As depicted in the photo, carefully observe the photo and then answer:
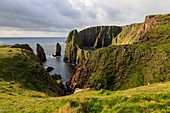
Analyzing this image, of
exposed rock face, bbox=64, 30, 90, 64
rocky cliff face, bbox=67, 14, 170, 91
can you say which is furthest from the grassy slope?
exposed rock face, bbox=64, 30, 90, 64

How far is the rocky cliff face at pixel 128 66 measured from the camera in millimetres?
39719

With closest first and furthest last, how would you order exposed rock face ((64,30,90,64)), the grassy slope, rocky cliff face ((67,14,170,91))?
the grassy slope
rocky cliff face ((67,14,170,91))
exposed rock face ((64,30,90,64))

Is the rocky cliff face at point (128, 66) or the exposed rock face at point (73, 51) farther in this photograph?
the exposed rock face at point (73, 51)

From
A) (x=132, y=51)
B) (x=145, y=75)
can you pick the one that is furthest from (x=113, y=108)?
(x=132, y=51)

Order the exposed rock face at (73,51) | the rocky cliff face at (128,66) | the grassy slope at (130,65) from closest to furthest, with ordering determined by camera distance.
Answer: the grassy slope at (130,65) → the rocky cliff face at (128,66) → the exposed rock face at (73,51)

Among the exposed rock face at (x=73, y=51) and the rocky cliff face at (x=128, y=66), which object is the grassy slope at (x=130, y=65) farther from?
the exposed rock face at (x=73, y=51)

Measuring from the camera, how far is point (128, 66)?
153 ft

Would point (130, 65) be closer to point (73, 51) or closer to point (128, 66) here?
point (128, 66)

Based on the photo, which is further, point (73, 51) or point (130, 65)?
point (73, 51)

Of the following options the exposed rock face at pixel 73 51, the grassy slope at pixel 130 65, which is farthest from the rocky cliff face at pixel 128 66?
the exposed rock face at pixel 73 51

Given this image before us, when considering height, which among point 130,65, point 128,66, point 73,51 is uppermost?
point 73,51

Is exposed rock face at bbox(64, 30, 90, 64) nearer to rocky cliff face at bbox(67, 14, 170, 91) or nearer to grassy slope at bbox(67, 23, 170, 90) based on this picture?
rocky cliff face at bbox(67, 14, 170, 91)

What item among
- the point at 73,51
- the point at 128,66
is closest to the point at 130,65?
the point at 128,66

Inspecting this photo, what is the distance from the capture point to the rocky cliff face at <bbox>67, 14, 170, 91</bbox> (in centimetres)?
3972
